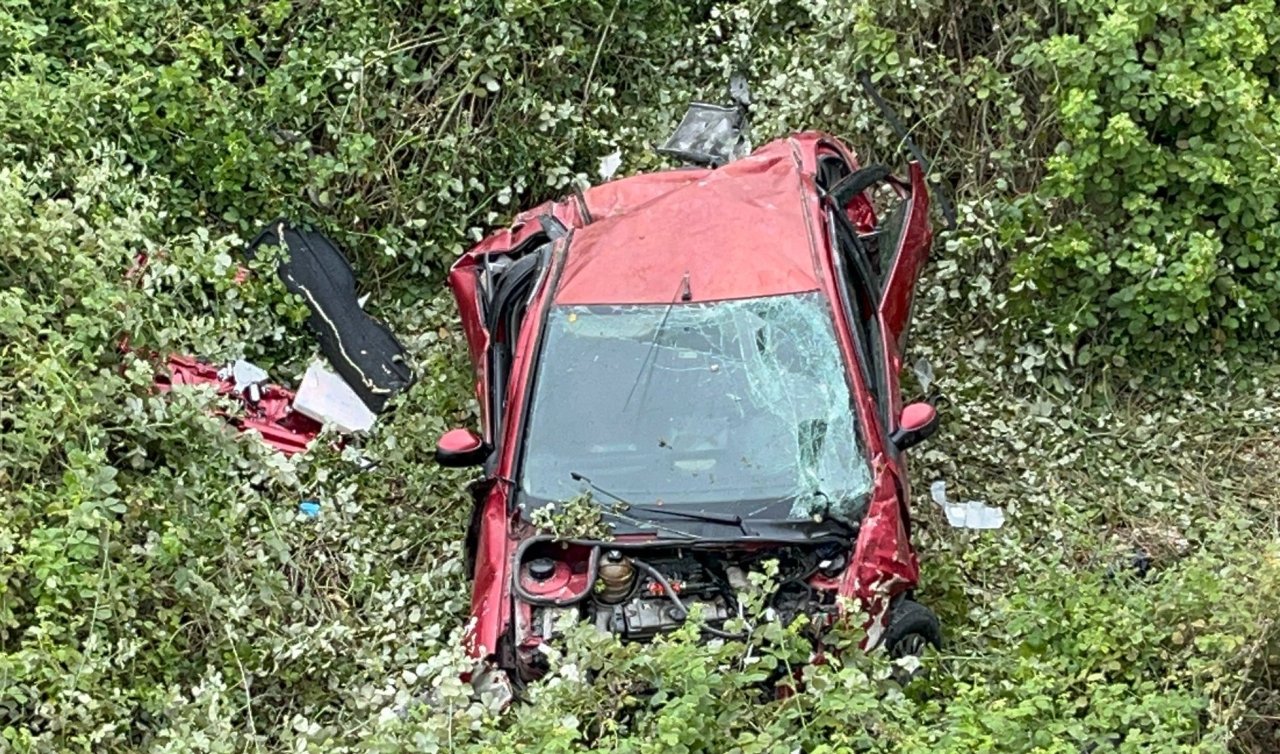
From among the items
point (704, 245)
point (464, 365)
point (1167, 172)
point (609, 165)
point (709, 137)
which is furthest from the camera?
point (609, 165)

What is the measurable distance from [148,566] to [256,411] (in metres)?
1.80

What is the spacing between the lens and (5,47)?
7.75 m

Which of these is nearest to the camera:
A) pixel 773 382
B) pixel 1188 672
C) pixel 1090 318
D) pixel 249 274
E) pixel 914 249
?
pixel 1188 672

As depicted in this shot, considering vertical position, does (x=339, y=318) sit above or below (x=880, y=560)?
below

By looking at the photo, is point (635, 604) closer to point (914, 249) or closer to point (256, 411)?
point (914, 249)

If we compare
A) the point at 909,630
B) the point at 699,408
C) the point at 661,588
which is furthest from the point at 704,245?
the point at 909,630

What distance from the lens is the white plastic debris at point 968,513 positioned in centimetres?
691

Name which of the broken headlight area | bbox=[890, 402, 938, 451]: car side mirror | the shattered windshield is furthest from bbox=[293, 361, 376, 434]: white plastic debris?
bbox=[890, 402, 938, 451]: car side mirror

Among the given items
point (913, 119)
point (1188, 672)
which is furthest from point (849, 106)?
point (1188, 672)

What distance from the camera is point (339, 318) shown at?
7918 mm

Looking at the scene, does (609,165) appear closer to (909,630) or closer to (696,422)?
(696,422)

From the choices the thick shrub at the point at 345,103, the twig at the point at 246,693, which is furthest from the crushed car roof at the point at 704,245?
the twig at the point at 246,693

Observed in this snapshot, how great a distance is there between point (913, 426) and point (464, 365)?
116 inches

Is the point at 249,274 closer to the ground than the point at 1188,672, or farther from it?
farther from it
